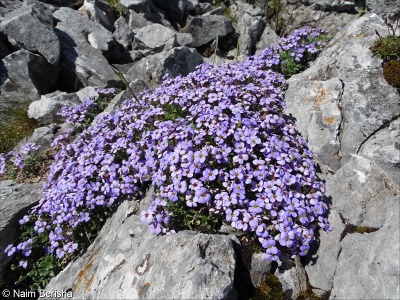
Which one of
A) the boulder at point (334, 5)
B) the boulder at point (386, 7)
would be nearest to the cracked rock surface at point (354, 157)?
the boulder at point (386, 7)

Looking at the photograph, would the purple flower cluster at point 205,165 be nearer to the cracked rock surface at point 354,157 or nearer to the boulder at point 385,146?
the cracked rock surface at point 354,157

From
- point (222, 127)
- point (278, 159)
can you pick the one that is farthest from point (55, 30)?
point (278, 159)

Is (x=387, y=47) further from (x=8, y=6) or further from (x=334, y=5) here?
(x=8, y=6)

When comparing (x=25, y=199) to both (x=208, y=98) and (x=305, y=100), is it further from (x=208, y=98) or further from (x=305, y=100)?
(x=305, y=100)

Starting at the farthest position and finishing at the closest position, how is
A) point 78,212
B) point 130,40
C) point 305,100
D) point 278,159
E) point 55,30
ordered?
point 130,40
point 55,30
point 305,100
point 78,212
point 278,159

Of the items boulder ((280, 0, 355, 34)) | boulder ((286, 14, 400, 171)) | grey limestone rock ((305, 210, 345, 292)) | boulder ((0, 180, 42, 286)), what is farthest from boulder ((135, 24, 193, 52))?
grey limestone rock ((305, 210, 345, 292))

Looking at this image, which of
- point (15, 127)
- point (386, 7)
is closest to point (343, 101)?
point (386, 7)

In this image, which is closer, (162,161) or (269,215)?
(269,215)
